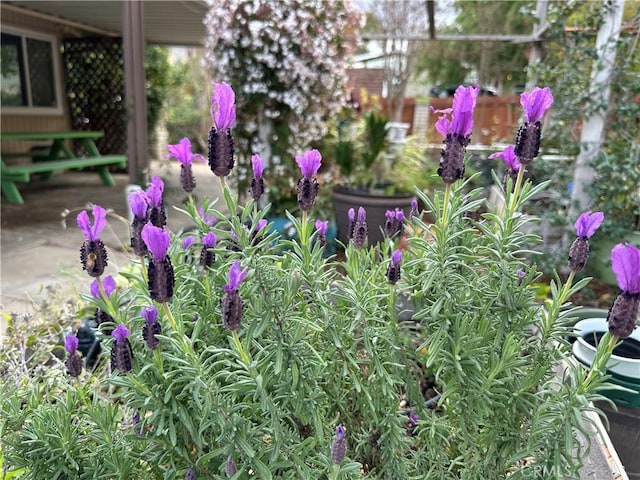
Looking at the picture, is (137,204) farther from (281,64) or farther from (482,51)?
(482,51)

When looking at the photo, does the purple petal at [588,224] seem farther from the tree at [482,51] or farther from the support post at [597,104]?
the tree at [482,51]

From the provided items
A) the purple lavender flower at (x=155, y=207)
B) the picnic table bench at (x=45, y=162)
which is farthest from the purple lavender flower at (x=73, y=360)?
the picnic table bench at (x=45, y=162)

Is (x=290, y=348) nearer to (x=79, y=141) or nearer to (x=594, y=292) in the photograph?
(x=594, y=292)

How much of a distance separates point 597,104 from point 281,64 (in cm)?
254

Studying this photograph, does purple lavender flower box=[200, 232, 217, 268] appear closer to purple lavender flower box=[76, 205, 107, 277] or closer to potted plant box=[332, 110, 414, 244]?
purple lavender flower box=[76, 205, 107, 277]

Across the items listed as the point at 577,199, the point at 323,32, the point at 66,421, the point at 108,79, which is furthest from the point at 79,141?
the point at 66,421

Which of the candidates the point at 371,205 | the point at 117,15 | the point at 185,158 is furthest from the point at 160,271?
the point at 117,15

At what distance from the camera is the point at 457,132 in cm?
108


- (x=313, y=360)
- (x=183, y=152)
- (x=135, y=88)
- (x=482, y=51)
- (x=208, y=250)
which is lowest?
(x=313, y=360)

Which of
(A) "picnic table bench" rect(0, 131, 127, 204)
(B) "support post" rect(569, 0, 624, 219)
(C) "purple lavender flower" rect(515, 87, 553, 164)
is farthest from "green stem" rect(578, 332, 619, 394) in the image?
(A) "picnic table bench" rect(0, 131, 127, 204)

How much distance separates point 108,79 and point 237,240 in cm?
817

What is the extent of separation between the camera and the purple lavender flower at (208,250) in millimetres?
1171

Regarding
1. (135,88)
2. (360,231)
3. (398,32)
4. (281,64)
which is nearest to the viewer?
(360,231)

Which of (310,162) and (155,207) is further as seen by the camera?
(155,207)
